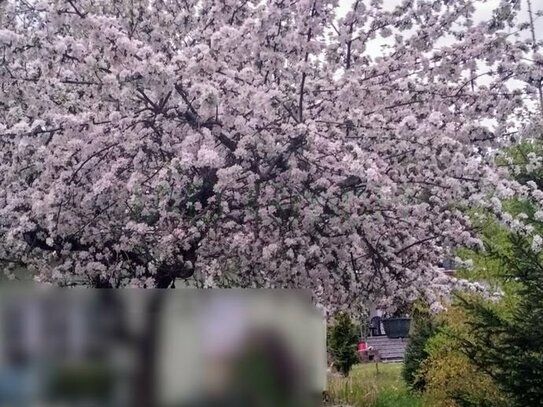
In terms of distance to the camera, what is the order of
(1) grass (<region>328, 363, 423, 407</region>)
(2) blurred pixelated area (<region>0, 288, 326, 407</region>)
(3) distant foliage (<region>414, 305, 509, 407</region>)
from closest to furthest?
(2) blurred pixelated area (<region>0, 288, 326, 407</region>)
(3) distant foliage (<region>414, 305, 509, 407</region>)
(1) grass (<region>328, 363, 423, 407</region>)

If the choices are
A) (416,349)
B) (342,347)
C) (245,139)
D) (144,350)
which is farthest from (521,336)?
(342,347)

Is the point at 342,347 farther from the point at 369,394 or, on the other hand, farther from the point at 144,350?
the point at 144,350

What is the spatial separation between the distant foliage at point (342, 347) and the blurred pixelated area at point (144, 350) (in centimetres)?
1031

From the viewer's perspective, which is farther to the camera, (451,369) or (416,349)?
(416,349)

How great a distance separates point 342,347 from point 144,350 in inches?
434

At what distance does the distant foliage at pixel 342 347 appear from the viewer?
1336 cm

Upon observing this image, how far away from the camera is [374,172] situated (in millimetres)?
4863

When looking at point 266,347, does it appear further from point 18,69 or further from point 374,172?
point 18,69

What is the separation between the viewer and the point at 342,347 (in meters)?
13.5

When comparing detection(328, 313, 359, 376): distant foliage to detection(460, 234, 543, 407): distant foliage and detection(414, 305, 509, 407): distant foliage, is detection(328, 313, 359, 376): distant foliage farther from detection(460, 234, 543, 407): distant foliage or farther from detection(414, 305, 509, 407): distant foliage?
detection(460, 234, 543, 407): distant foliage

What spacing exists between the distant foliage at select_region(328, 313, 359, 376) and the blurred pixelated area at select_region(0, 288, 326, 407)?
10.3 metres

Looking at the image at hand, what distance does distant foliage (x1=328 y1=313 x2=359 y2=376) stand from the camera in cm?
1336

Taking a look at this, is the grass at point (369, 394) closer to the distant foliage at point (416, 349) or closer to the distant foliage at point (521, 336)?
the distant foliage at point (416, 349)

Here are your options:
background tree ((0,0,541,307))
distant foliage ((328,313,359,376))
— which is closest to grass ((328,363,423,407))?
distant foliage ((328,313,359,376))
